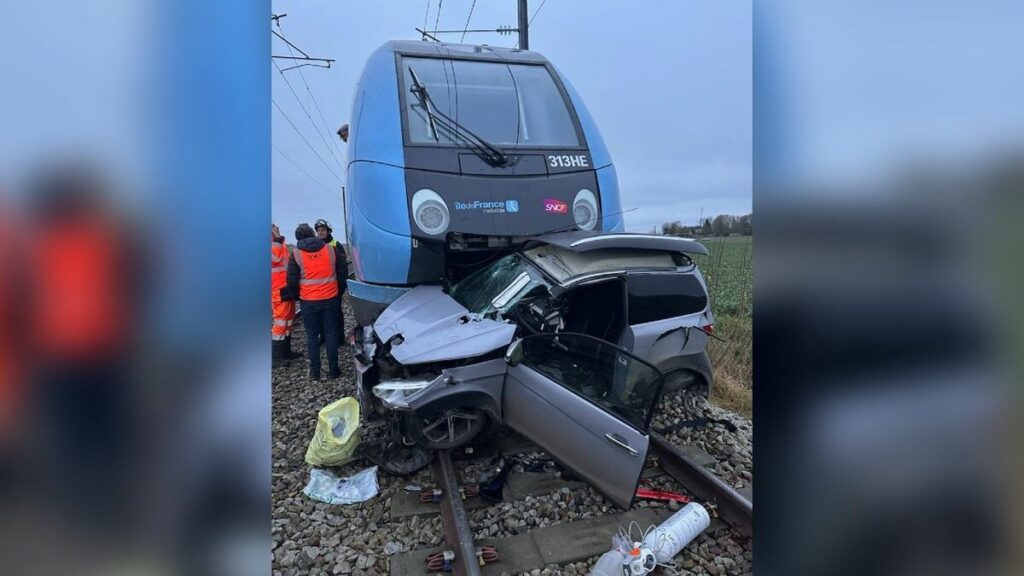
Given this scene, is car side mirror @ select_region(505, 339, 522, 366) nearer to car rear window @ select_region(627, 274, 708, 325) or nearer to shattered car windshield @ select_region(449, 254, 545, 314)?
shattered car windshield @ select_region(449, 254, 545, 314)

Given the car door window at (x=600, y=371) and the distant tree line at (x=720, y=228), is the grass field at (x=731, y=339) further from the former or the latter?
the car door window at (x=600, y=371)

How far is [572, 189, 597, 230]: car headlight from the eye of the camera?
5.05m

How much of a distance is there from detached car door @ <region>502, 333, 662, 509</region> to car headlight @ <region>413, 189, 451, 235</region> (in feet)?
5.75

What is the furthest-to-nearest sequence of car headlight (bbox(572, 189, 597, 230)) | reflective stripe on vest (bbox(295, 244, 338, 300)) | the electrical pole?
1. the electrical pole
2. reflective stripe on vest (bbox(295, 244, 338, 300))
3. car headlight (bbox(572, 189, 597, 230))

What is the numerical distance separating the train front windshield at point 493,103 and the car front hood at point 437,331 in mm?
1643

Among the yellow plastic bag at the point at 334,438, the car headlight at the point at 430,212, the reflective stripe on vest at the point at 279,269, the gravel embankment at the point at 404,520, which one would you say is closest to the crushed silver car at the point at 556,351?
the yellow plastic bag at the point at 334,438

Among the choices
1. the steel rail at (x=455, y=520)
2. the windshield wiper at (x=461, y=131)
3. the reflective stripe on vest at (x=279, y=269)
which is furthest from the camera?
the reflective stripe on vest at (x=279, y=269)

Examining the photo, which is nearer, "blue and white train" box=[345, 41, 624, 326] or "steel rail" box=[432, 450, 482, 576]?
"steel rail" box=[432, 450, 482, 576]

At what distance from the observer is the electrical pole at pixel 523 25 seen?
35.2ft

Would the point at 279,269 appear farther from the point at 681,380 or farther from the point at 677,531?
the point at 677,531

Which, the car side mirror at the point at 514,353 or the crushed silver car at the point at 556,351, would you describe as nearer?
the crushed silver car at the point at 556,351

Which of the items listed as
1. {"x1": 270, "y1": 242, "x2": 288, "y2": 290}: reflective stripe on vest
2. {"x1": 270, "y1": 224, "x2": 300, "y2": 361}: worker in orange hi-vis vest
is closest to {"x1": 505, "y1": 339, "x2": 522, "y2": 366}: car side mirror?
{"x1": 270, "y1": 224, "x2": 300, "y2": 361}: worker in orange hi-vis vest
